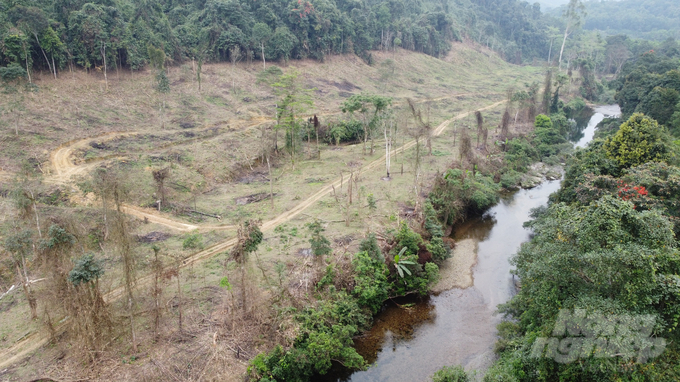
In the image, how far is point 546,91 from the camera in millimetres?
69812

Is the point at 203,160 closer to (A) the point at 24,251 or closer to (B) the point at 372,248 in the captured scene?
(A) the point at 24,251

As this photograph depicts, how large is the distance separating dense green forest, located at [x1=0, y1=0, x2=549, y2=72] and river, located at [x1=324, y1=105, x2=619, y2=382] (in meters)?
46.9

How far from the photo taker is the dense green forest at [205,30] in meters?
45.9

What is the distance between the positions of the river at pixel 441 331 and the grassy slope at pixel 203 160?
559cm

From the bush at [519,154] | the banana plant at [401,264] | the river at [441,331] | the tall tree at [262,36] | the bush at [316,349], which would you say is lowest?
the river at [441,331]

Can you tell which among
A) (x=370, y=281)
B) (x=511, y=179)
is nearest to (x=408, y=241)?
(x=370, y=281)

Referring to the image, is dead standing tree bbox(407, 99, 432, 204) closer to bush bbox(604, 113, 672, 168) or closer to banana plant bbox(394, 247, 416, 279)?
banana plant bbox(394, 247, 416, 279)

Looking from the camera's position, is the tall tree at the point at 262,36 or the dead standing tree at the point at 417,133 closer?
the dead standing tree at the point at 417,133

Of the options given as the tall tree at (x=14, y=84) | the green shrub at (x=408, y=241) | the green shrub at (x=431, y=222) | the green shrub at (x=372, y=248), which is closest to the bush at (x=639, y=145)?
the green shrub at (x=431, y=222)

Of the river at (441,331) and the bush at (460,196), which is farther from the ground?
the bush at (460,196)

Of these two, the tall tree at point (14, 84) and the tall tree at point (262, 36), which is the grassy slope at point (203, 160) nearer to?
the tall tree at point (14, 84)

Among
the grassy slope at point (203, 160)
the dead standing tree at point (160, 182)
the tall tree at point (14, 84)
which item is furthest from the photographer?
the tall tree at point (14, 84)

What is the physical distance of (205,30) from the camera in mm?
64688

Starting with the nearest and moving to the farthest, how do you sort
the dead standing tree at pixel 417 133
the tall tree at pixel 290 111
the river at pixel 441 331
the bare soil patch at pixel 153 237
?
1. the river at pixel 441 331
2. the bare soil patch at pixel 153 237
3. the dead standing tree at pixel 417 133
4. the tall tree at pixel 290 111
